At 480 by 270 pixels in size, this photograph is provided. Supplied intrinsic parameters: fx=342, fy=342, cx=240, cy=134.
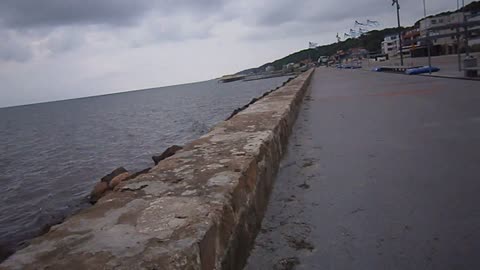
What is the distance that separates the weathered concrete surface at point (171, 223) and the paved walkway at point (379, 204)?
0.99 feet

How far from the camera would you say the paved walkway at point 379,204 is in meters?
2.13

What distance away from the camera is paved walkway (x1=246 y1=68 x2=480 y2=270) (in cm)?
213

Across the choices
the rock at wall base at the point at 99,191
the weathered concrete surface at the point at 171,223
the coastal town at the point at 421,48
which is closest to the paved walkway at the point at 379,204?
the weathered concrete surface at the point at 171,223

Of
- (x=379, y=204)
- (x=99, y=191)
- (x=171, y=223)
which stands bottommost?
(x=99, y=191)

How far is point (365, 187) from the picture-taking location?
3.25 metres

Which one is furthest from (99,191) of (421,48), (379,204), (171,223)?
(421,48)

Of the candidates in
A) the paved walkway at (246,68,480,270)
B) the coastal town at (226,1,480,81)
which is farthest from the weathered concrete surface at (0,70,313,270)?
the coastal town at (226,1,480,81)

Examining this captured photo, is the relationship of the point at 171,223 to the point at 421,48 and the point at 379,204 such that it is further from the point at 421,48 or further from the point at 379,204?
the point at 421,48

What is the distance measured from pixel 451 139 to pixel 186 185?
397 centimetres

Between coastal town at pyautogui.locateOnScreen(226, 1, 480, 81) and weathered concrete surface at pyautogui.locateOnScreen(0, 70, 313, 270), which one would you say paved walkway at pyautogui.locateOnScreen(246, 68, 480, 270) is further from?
coastal town at pyautogui.locateOnScreen(226, 1, 480, 81)

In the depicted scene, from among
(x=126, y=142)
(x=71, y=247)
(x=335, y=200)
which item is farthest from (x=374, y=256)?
(x=126, y=142)

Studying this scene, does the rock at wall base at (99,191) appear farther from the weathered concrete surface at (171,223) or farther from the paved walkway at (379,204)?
the weathered concrete surface at (171,223)

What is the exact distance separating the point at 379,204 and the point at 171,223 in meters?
1.85

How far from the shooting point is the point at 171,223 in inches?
68.7
